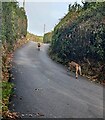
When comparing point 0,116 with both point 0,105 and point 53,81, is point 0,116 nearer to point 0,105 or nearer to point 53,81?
point 0,105

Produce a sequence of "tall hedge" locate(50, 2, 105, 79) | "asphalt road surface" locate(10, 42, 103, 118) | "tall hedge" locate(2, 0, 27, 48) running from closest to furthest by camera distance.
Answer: "asphalt road surface" locate(10, 42, 103, 118) → "tall hedge" locate(50, 2, 105, 79) → "tall hedge" locate(2, 0, 27, 48)

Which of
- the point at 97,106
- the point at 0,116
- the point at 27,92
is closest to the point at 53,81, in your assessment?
the point at 27,92

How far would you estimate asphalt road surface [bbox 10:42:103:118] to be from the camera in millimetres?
13102

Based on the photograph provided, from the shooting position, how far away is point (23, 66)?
23234 mm

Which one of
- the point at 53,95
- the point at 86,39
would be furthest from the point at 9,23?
the point at 53,95

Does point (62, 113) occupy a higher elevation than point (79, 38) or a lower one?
lower

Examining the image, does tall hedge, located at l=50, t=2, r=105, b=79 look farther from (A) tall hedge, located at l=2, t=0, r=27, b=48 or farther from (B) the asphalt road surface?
(A) tall hedge, located at l=2, t=0, r=27, b=48

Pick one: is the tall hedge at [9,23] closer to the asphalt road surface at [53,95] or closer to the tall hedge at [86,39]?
the asphalt road surface at [53,95]

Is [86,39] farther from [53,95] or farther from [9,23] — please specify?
[53,95]

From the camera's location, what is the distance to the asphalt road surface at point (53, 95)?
43.0 ft

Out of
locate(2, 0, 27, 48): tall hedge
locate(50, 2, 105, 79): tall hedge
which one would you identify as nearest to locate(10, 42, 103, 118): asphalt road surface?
locate(50, 2, 105, 79): tall hedge

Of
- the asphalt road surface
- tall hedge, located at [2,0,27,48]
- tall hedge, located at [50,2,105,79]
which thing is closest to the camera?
the asphalt road surface

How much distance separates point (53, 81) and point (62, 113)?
6272 millimetres

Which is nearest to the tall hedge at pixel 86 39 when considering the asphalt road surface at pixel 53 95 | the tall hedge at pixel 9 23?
the asphalt road surface at pixel 53 95
